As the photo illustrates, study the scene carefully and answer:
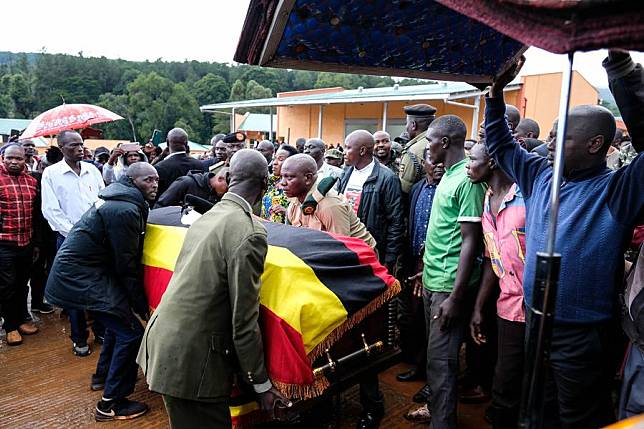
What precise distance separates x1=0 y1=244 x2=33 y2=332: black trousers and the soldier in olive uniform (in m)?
3.46

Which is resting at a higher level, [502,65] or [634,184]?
[502,65]

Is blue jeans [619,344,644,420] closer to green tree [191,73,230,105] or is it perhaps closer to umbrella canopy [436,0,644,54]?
umbrella canopy [436,0,644,54]

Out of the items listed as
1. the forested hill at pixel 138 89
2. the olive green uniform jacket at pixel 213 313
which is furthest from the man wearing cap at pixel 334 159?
the forested hill at pixel 138 89

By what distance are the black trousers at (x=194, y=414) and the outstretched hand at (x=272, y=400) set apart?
204 millimetres

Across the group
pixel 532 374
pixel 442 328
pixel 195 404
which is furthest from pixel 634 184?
pixel 195 404

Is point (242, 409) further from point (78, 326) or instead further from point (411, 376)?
point (78, 326)

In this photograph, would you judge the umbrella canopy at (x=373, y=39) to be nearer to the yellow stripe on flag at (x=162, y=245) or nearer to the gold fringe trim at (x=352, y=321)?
the gold fringe trim at (x=352, y=321)

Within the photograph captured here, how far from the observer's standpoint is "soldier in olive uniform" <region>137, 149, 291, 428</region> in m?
2.16

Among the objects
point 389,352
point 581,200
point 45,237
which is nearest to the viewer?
point 581,200

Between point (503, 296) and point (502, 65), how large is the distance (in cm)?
131

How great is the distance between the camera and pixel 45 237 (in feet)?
18.5

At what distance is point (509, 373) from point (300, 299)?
1.31 m

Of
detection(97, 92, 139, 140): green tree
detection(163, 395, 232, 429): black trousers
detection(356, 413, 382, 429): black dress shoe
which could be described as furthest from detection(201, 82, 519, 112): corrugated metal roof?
detection(97, 92, 139, 140): green tree

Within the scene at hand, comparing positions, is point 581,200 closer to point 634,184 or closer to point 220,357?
point 634,184
